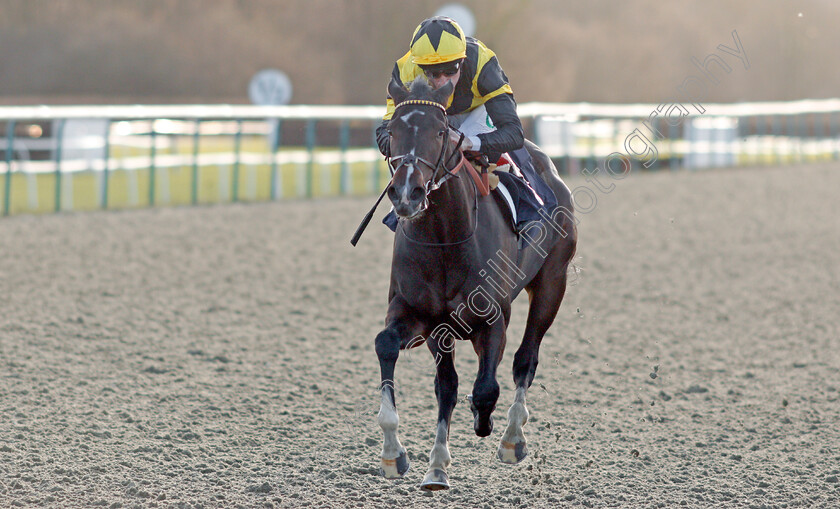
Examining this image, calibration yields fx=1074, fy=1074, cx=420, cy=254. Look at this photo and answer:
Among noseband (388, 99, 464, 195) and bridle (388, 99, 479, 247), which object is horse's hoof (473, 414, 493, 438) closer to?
bridle (388, 99, 479, 247)

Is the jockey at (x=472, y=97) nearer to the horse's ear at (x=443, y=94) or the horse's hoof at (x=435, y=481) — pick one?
the horse's ear at (x=443, y=94)

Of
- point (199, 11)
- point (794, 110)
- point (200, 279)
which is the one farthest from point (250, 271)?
point (199, 11)

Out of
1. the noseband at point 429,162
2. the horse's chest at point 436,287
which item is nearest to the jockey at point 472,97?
the noseband at point 429,162

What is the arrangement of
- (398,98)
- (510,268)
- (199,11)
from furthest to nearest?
1. (199,11)
2. (510,268)
3. (398,98)

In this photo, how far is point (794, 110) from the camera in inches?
906

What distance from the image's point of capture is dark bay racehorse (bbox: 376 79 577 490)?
3.62 metres

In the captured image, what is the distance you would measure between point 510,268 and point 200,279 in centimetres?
557

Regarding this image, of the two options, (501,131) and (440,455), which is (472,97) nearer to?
(501,131)

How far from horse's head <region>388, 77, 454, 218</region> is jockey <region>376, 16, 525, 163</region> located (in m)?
0.14

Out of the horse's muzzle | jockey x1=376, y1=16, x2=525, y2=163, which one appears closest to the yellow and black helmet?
jockey x1=376, y1=16, x2=525, y2=163

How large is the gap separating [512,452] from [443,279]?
0.80 m

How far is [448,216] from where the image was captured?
394 cm

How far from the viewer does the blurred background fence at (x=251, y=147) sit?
1320 cm

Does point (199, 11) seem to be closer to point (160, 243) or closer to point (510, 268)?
point (160, 243)
